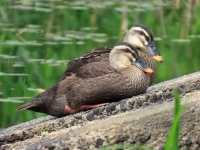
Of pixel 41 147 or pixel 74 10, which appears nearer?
pixel 41 147

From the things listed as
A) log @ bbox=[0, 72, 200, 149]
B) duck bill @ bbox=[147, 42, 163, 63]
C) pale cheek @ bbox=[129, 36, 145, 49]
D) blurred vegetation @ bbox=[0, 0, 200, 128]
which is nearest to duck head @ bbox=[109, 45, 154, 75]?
duck bill @ bbox=[147, 42, 163, 63]

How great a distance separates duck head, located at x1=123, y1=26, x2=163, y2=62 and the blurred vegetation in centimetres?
72

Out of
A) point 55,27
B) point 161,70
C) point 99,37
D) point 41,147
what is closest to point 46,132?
point 41,147

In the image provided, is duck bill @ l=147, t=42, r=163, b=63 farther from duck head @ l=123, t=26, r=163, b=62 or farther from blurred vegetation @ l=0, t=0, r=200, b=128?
blurred vegetation @ l=0, t=0, r=200, b=128

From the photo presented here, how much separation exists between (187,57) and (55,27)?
1406 mm

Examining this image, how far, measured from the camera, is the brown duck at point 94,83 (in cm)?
565

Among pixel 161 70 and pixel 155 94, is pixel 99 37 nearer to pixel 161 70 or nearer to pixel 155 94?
pixel 161 70

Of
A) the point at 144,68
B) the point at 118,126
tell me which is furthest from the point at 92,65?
the point at 118,126

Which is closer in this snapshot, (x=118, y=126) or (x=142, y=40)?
(x=118, y=126)

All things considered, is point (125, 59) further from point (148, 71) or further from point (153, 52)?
point (153, 52)

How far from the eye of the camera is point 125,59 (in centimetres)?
580

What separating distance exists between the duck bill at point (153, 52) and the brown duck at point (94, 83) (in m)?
0.31

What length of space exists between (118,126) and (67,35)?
4269 mm

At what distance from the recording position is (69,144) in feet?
13.7
